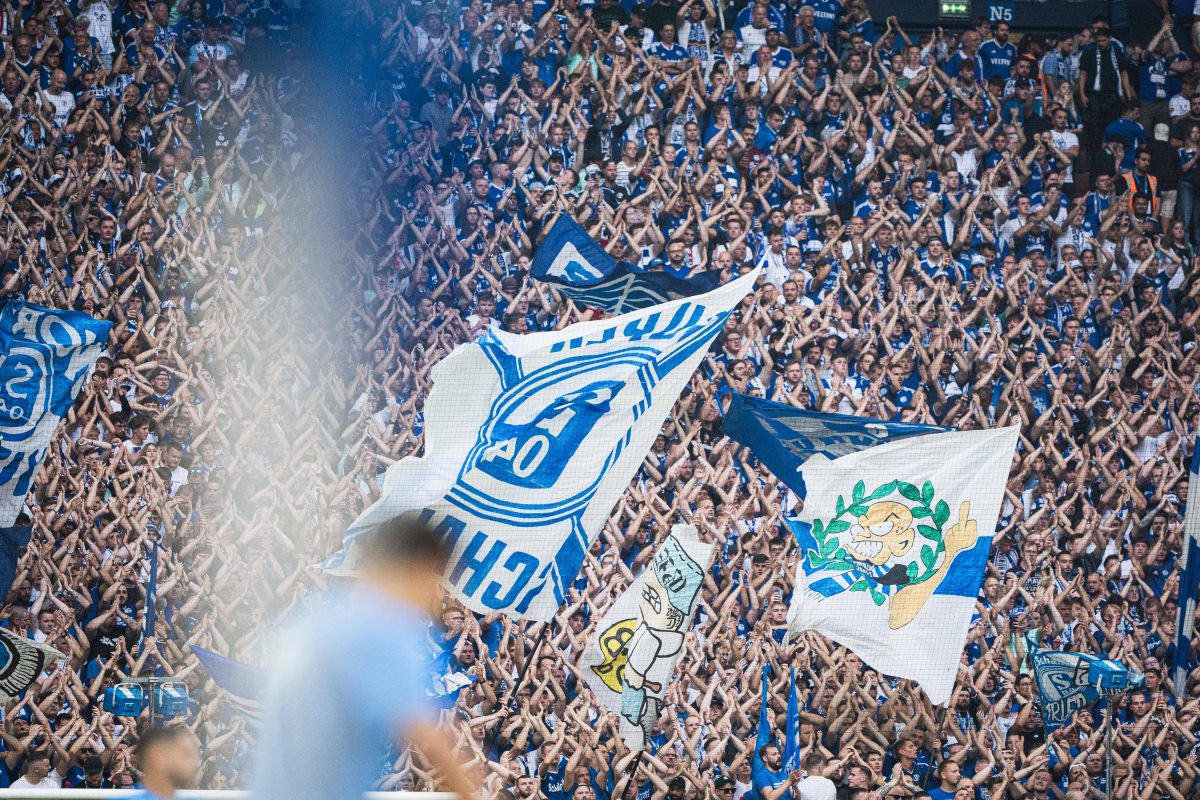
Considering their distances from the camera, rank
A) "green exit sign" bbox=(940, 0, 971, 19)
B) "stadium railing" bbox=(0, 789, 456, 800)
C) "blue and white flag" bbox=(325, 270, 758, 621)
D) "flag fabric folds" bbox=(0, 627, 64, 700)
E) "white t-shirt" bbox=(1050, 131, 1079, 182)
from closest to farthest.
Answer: "stadium railing" bbox=(0, 789, 456, 800) < "blue and white flag" bbox=(325, 270, 758, 621) < "flag fabric folds" bbox=(0, 627, 64, 700) < "white t-shirt" bbox=(1050, 131, 1079, 182) < "green exit sign" bbox=(940, 0, 971, 19)

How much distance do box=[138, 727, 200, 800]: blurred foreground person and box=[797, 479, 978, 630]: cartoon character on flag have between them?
4.76 m

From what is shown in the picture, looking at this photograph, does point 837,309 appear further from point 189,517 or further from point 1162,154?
point 189,517

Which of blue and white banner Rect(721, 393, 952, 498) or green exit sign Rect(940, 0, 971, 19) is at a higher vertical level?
green exit sign Rect(940, 0, 971, 19)

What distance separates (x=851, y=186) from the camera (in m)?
12.5

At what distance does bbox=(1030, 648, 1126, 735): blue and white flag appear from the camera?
9008 millimetres

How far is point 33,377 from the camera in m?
7.49

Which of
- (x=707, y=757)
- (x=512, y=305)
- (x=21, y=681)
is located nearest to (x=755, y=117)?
(x=512, y=305)

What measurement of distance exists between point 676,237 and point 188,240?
12.7 ft

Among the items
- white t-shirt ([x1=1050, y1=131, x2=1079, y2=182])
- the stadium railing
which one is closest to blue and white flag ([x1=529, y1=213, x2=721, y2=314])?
the stadium railing

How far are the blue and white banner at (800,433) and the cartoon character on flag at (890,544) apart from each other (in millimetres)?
250

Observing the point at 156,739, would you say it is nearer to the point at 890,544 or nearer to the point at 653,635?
the point at 890,544

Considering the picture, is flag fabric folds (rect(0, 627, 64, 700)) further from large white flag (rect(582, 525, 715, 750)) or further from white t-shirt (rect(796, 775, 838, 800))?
white t-shirt (rect(796, 775, 838, 800))

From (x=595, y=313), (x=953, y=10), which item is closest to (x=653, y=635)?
(x=595, y=313)

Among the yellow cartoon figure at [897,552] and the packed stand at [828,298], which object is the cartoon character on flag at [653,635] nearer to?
the yellow cartoon figure at [897,552]
